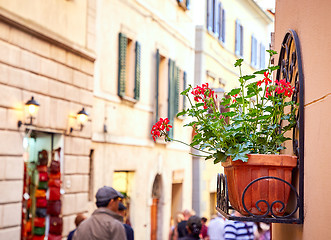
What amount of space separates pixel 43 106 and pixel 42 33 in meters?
1.13

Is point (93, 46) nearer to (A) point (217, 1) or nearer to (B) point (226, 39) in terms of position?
(A) point (217, 1)

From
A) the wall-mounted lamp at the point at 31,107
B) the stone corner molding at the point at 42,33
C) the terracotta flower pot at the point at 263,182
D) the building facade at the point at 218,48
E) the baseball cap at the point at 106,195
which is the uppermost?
the building facade at the point at 218,48

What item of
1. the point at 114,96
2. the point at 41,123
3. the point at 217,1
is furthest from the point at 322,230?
the point at 217,1

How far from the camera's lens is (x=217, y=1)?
82.4 feet

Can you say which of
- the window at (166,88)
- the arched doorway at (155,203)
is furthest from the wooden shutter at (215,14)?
the arched doorway at (155,203)

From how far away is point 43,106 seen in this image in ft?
38.0

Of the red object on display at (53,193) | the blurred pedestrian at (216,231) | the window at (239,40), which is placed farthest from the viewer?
the window at (239,40)

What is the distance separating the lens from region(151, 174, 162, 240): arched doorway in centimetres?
1914

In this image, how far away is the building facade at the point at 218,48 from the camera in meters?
23.3

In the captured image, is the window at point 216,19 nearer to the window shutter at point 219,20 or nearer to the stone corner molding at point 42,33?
the window shutter at point 219,20

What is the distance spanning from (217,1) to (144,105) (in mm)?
8477

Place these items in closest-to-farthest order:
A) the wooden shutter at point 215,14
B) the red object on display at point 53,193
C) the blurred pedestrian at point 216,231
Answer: the red object on display at point 53,193 → the blurred pedestrian at point 216,231 → the wooden shutter at point 215,14

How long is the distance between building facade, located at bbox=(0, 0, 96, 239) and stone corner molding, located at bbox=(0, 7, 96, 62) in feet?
0.05

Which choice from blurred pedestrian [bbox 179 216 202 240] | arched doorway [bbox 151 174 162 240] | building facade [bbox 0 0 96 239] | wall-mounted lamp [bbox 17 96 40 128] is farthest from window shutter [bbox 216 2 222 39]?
blurred pedestrian [bbox 179 216 202 240]
